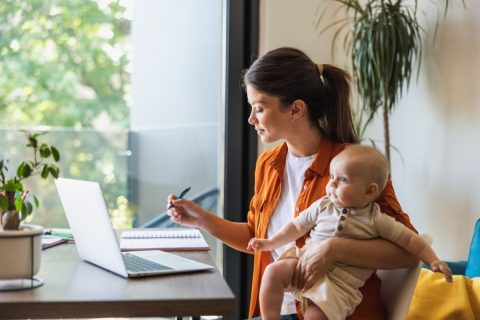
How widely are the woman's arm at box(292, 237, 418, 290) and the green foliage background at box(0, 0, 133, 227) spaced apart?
72.0 inches

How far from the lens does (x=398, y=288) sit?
169cm

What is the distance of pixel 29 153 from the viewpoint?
3.32m

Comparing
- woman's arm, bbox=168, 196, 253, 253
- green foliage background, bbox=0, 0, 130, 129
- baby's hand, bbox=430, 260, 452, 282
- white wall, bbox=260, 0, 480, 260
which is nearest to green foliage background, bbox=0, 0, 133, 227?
green foliage background, bbox=0, 0, 130, 129

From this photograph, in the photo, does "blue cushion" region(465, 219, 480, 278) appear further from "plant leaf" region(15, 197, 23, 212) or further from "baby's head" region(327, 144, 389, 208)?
"plant leaf" region(15, 197, 23, 212)

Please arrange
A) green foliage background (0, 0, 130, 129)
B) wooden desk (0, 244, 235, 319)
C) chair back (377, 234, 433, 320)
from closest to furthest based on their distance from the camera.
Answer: wooden desk (0, 244, 235, 319), chair back (377, 234, 433, 320), green foliage background (0, 0, 130, 129)

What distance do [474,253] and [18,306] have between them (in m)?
1.37

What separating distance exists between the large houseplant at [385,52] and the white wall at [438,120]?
0.09 m

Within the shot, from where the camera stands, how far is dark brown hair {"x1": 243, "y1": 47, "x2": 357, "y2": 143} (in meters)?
1.94

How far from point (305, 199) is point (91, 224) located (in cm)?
61

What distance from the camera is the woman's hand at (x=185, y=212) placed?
6.37 feet

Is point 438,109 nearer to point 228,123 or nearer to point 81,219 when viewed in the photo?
point 228,123

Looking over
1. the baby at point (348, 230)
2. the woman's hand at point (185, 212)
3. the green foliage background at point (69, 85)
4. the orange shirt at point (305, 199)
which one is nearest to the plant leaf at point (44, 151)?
the woman's hand at point (185, 212)

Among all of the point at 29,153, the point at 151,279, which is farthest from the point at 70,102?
the point at 151,279

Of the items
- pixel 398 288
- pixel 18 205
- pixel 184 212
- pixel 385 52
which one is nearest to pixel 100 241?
pixel 18 205
